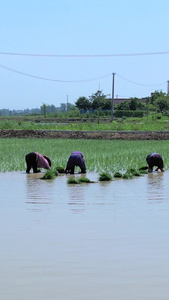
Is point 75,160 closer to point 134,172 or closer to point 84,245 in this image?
point 134,172

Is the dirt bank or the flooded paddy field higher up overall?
the dirt bank

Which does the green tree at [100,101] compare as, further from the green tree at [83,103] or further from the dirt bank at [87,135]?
the dirt bank at [87,135]

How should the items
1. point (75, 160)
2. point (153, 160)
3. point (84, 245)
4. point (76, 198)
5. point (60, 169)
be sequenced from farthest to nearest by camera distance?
point (153, 160) → point (60, 169) → point (75, 160) → point (76, 198) → point (84, 245)

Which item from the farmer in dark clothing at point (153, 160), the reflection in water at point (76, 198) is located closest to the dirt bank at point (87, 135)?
the farmer in dark clothing at point (153, 160)

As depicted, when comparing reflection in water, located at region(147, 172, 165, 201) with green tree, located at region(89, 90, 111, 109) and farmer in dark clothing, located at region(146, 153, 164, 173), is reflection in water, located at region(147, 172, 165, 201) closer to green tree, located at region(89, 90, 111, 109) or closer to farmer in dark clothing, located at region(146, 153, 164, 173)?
farmer in dark clothing, located at region(146, 153, 164, 173)

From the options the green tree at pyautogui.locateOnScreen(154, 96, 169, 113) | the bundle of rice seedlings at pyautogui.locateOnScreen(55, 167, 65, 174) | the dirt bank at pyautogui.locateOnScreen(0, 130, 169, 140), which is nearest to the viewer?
the bundle of rice seedlings at pyautogui.locateOnScreen(55, 167, 65, 174)

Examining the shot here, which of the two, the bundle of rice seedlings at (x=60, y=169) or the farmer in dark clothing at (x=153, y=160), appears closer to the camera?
the bundle of rice seedlings at (x=60, y=169)

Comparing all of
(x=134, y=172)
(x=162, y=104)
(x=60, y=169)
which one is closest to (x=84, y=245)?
(x=134, y=172)

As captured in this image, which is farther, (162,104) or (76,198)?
(162,104)

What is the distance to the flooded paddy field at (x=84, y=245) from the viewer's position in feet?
15.1

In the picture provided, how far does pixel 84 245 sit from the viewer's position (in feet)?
19.6

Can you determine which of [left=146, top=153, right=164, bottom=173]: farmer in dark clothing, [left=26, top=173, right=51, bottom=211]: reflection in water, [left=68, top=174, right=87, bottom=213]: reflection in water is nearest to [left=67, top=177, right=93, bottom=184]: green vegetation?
[left=68, top=174, right=87, bottom=213]: reflection in water

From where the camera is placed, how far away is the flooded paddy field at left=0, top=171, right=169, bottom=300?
462 centimetres

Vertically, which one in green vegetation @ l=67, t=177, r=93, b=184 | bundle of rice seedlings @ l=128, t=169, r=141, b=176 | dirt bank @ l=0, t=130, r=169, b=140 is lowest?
green vegetation @ l=67, t=177, r=93, b=184
